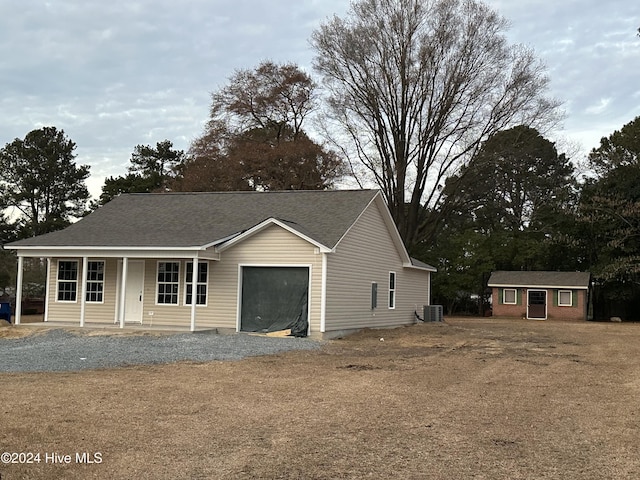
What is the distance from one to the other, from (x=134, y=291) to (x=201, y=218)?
339cm

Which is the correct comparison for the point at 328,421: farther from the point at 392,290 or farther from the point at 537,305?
the point at 537,305

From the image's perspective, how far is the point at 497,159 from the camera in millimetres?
36000

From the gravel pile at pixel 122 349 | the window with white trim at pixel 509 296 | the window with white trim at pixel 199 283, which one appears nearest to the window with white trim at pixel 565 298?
the window with white trim at pixel 509 296

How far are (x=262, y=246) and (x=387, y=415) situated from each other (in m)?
12.2

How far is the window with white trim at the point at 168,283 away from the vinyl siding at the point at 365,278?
4969 millimetres

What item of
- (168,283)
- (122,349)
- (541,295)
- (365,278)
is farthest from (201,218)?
(541,295)

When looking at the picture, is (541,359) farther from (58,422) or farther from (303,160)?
(303,160)

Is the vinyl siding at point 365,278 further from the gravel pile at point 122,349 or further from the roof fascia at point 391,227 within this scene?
the gravel pile at point 122,349

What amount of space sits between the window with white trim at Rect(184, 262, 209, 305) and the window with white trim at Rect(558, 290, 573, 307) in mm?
27125

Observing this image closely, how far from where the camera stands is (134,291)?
21.7 m

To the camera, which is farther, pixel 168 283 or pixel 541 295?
pixel 541 295

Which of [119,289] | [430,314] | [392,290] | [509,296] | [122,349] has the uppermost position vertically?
[392,290]

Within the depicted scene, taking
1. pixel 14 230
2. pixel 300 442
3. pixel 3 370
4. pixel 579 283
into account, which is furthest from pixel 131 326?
pixel 14 230

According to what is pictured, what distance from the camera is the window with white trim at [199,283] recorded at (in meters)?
20.8
